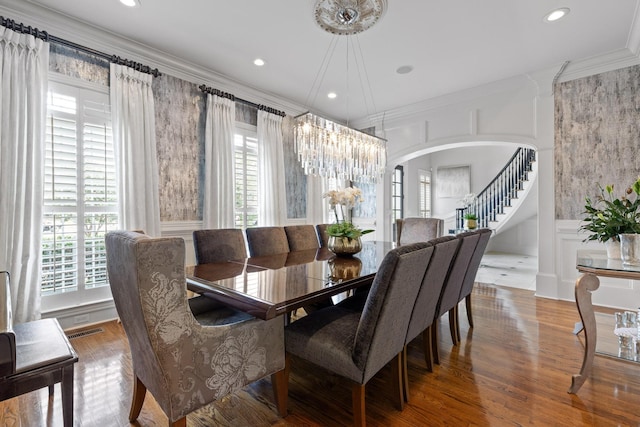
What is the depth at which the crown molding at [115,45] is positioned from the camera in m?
2.53

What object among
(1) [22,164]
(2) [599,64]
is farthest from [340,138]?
(2) [599,64]

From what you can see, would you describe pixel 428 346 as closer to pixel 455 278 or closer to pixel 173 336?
pixel 455 278

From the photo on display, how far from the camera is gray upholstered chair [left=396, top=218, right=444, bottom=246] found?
356 cm

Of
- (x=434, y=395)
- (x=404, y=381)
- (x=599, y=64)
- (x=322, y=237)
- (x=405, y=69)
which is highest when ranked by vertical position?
(x=405, y=69)

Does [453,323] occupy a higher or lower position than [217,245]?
lower

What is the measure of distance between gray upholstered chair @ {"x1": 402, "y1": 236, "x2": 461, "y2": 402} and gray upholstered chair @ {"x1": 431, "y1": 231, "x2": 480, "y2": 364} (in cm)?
9

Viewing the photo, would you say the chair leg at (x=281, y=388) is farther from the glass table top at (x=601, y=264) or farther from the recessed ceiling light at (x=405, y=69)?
the recessed ceiling light at (x=405, y=69)

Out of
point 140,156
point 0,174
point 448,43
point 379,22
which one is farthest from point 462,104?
point 0,174

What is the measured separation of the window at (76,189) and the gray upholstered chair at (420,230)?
326 centimetres

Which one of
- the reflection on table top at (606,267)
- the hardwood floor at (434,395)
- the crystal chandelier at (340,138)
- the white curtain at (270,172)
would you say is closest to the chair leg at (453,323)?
the hardwood floor at (434,395)

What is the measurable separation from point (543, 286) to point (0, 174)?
5.80m

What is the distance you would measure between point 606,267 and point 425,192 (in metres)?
7.35

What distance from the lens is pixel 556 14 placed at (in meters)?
2.68

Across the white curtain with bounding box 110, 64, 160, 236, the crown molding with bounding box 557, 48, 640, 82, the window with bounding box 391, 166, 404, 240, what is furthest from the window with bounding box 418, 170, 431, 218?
the white curtain with bounding box 110, 64, 160, 236
